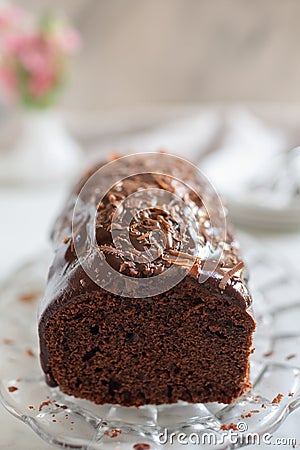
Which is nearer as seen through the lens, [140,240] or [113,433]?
[113,433]

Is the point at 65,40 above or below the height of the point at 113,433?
above

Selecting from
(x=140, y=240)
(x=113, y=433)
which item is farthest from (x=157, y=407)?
(x=140, y=240)

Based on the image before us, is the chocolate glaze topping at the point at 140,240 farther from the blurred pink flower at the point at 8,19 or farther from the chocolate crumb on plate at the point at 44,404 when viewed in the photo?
the blurred pink flower at the point at 8,19

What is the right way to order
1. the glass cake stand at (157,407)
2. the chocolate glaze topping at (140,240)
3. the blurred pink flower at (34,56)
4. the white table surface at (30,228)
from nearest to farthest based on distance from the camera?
the glass cake stand at (157,407), the chocolate glaze topping at (140,240), the white table surface at (30,228), the blurred pink flower at (34,56)

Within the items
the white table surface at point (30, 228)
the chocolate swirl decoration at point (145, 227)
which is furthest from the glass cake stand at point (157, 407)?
the white table surface at point (30, 228)

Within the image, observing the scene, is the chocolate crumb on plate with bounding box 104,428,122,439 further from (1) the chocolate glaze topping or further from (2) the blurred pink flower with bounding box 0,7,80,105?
(2) the blurred pink flower with bounding box 0,7,80,105

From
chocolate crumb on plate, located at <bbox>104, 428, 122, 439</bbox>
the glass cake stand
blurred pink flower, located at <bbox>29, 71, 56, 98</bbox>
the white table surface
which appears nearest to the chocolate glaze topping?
the glass cake stand

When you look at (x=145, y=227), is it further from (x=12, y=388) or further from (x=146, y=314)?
(x=12, y=388)
